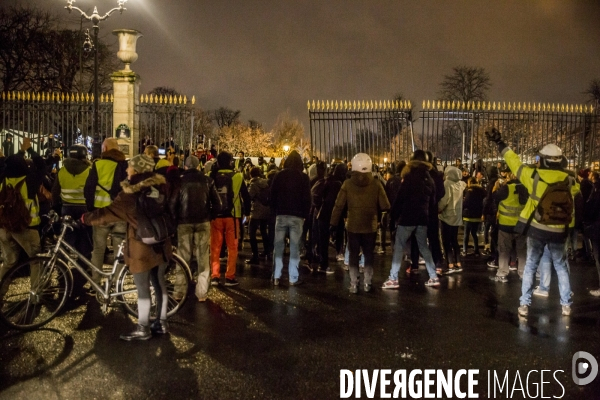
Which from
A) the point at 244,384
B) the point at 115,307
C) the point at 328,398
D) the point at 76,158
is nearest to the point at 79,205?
the point at 76,158

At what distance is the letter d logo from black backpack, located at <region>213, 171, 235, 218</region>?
4.75 meters

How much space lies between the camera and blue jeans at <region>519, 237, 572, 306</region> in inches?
289

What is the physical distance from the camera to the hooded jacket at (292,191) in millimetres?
8906

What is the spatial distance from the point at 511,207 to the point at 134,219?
19.3ft

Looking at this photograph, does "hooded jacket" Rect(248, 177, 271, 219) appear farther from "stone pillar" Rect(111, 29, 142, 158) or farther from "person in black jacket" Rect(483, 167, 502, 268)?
"stone pillar" Rect(111, 29, 142, 158)

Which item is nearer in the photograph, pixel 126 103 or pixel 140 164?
pixel 140 164

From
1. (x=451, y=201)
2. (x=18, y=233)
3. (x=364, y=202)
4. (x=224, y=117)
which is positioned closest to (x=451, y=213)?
(x=451, y=201)

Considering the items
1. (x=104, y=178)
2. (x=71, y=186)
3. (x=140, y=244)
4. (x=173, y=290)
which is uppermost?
(x=104, y=178)

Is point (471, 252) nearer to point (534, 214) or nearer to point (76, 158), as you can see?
point (534, 214)

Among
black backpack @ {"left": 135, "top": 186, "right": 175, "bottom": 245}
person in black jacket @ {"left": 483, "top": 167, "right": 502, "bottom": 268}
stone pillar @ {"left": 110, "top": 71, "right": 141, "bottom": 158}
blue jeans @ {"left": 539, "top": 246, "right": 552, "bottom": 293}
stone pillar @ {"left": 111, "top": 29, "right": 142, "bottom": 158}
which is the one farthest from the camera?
stone pillar @ {"left": 110, "top": 71, "right": 141, "bottom": 158}

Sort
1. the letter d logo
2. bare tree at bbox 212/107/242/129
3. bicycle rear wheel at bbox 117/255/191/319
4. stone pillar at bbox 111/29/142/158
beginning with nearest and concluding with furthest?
the letter d logo
bicycle rear wheel at bbox 117/255/191/319
stone pillar at bbox 111/29/142/158
bare tree at bbox 212/107/242/129

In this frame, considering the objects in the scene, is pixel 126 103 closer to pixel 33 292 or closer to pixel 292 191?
pixel 292 191

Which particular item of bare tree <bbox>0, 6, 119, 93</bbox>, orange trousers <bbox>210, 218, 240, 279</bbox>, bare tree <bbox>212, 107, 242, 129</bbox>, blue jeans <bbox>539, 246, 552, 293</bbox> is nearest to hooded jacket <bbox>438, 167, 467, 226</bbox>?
blue jeans <bbox>539, 246, 552, 293</bbox>

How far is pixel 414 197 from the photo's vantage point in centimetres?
885
